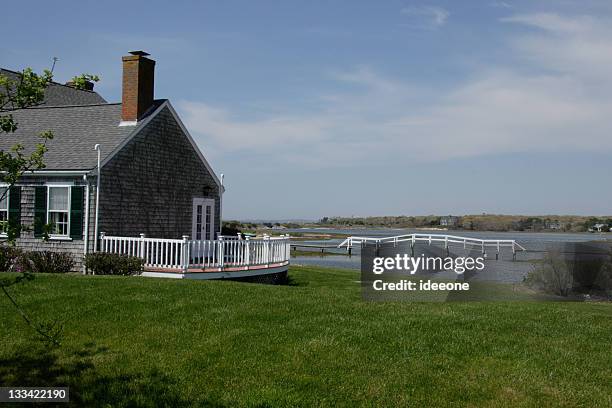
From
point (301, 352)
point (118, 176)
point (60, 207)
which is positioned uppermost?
point (118, 176)

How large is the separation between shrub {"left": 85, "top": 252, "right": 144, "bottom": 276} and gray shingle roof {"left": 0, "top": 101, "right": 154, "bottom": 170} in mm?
3240

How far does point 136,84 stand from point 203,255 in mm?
7226

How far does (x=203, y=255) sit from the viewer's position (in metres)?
20.1

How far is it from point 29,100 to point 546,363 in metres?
7.45

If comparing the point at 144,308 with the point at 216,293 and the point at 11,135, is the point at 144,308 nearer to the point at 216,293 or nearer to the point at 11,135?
the point at 216,293

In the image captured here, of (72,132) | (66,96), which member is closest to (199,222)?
(72,132)

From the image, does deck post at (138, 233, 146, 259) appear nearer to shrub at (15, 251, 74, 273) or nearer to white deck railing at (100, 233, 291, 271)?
white deck railing at (100, 233, 291, 271)

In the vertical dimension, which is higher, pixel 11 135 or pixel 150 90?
pixel 150 90

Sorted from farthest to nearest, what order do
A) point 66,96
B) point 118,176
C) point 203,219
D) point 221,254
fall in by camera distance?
1. point 66,96
2. point 203,219
3. point 118,176
4. point 221,254

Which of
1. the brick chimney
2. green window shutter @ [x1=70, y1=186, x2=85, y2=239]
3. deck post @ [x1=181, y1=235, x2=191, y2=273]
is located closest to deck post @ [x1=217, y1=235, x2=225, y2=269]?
deck post @ [x1=181, y1=235, x2=191, y2=273]

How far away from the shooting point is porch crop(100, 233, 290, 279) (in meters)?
19.9

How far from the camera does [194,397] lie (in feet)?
24.9

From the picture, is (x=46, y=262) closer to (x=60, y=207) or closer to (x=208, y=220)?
(x=60, y=207)

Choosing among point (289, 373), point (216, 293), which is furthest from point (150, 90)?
point (289, 373)
